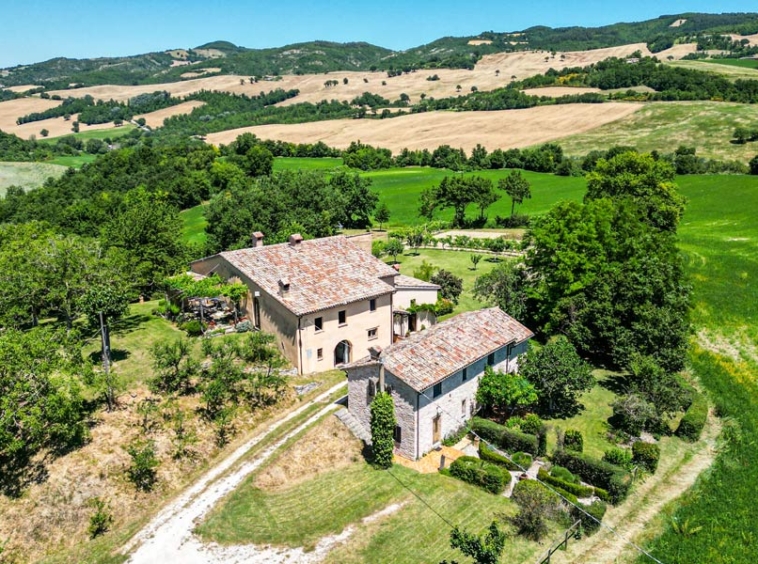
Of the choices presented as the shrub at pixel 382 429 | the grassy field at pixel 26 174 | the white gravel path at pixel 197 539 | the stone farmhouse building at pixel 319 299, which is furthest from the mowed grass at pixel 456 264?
the grassy field at pixel 26 174

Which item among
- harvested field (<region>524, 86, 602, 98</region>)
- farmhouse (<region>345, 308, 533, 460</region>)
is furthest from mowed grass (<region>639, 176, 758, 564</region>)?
harvested field (<region>524, 86, 602, 98</region>)

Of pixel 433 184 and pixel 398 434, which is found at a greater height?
pixel 433 184

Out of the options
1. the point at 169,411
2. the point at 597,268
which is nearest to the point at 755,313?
the point at 597,268

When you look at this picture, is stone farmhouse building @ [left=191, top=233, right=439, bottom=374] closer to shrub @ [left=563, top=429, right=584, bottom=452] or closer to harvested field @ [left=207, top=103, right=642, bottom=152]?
shrub @ [left=563, top=429, right=584, bottom=452]

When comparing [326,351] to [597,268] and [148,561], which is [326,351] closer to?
[148,561]

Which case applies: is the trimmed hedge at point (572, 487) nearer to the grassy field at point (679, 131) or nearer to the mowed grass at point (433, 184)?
the mowed grass at point (433, 184)

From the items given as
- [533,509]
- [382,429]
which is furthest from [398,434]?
[533,509]

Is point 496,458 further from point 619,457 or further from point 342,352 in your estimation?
point 342,352
